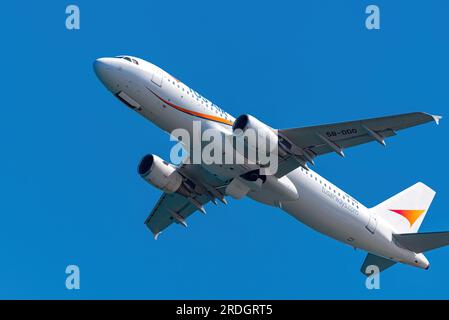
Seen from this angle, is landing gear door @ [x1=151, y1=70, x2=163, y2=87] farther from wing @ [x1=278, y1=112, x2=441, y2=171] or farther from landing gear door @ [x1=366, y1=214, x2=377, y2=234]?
landing gear door @ [x1=366, y1=214, x2=377, y2=234]

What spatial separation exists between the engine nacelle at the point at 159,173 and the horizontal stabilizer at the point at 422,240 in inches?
537

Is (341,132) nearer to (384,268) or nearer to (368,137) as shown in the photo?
(368,137)

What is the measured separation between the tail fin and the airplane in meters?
0.09

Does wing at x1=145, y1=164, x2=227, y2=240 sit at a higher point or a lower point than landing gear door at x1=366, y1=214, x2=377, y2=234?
higher

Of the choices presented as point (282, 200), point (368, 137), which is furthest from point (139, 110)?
point (368, 137)

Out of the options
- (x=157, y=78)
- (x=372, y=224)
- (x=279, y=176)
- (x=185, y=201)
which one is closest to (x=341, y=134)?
(x=279, y=176)

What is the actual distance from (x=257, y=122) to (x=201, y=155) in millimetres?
3772

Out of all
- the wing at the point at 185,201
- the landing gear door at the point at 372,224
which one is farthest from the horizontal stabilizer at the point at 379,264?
the wing at the point at 185,201

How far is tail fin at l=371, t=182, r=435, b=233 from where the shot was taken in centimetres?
4688

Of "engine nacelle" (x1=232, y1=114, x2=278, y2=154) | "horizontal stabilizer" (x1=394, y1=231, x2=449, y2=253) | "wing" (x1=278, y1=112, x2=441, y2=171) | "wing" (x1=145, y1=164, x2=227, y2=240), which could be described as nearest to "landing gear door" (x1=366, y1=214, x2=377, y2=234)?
"horizontal stabilizer" (x1=394, y1=231, x2=449, y2=253)

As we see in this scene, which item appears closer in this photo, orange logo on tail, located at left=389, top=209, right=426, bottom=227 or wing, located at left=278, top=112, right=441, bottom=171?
wing, located at left=278, top=112, right=441, bottom=171

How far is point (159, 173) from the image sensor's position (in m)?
41.0

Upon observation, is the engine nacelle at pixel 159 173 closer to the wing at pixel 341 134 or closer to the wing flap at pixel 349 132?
the wing at pixel 341 134

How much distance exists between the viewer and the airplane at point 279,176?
122ft
